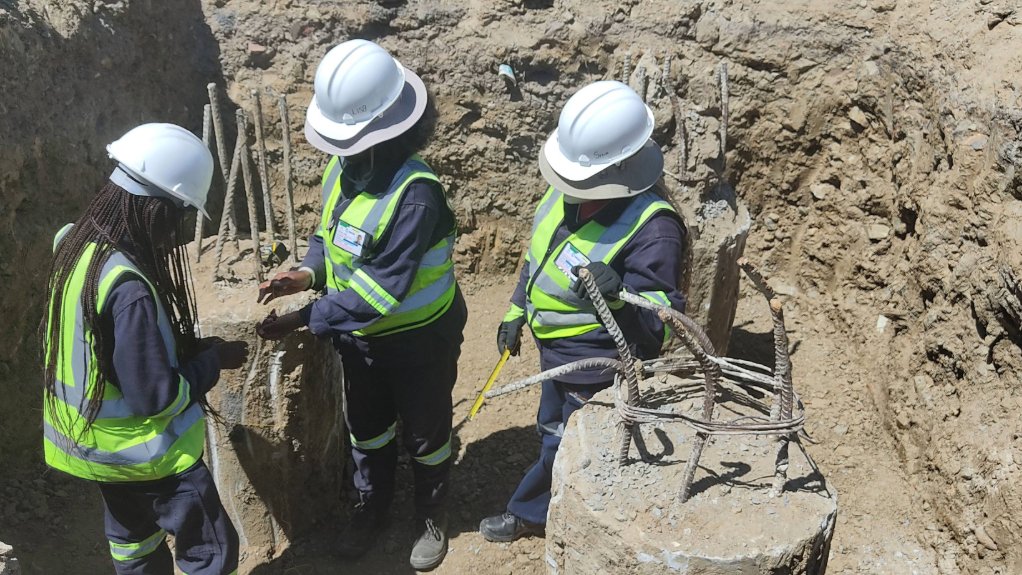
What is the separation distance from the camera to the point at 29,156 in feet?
13.2

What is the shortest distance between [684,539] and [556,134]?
5.25 ft

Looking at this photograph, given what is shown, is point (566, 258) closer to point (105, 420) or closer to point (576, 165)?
point (576, 165)

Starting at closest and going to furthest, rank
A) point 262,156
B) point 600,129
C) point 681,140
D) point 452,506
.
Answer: point 600,129, point 262,156, point 452,506, point 681,140

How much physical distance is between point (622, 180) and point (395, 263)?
0.88 m

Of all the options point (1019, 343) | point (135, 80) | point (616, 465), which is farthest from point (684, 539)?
point (135, 80)

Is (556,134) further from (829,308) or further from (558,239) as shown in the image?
(829,308)

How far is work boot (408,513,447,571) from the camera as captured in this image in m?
3.85

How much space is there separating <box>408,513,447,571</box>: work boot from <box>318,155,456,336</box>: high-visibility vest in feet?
3.48

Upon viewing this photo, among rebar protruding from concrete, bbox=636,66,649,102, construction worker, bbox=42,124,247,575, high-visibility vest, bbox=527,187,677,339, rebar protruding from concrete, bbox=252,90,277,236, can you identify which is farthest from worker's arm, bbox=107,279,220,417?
rebar protruding from concrete, bbox=636,66,649,102

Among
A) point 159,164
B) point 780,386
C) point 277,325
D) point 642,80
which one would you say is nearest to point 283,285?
point 277,325


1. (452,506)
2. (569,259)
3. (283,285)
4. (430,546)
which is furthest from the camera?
(452,506)

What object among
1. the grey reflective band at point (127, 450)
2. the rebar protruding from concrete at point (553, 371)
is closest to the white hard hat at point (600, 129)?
the rebar protruding from concrete at point (553, 371)

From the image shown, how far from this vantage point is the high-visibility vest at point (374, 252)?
3100mm

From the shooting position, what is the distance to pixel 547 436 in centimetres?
364
